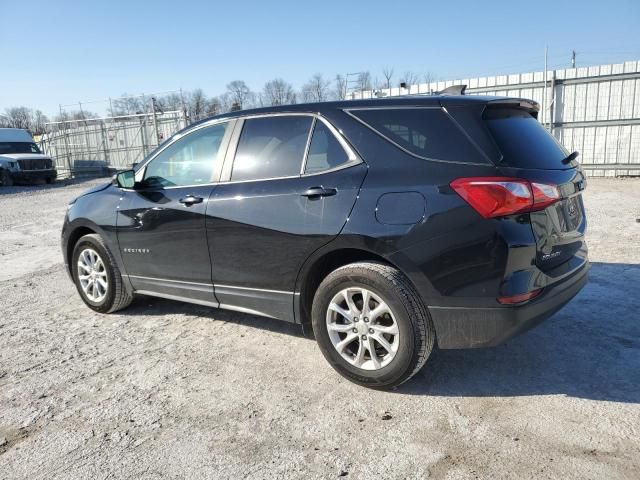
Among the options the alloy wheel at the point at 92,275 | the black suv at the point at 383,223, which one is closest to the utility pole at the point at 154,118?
the alloy wheel at the point at 92,275

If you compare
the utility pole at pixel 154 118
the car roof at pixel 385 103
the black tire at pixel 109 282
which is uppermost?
the utility pole at pixel 154 118

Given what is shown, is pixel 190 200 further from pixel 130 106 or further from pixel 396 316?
pixel 130 106

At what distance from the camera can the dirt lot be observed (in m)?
2.62

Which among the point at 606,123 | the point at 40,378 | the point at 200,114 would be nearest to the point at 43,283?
the point at 40,378

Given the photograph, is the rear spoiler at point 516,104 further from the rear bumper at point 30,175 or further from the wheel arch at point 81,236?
the rear bumper at point 30,175

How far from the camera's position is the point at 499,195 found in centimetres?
284

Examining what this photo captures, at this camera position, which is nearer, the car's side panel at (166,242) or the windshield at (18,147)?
the car's side panel at (166,242)

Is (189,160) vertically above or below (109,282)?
above

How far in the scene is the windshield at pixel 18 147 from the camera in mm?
22109

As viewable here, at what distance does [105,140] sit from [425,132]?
90.3 ft

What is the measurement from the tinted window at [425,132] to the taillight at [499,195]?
17cm

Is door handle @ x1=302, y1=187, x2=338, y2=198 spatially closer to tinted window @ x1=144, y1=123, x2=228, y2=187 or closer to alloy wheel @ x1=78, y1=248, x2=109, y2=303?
tinted window @ x1=144, y1=123, x2=228, y2=187

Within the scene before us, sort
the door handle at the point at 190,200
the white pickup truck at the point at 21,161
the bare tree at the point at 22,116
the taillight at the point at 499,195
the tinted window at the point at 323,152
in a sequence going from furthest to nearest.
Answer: the bare tree at the point at 22,116 → the white pickup truck at the point at 21,161 → the door handle at the point at 190,200 → the tinted window at the point at 323,152 → the taillight at the point at 499,195

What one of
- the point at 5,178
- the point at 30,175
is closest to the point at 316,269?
the point at 30,175
